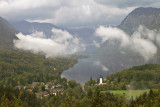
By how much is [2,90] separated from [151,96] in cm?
2454

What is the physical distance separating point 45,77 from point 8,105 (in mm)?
61428

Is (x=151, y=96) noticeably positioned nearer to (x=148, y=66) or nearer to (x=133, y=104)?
(x=133, y=104)

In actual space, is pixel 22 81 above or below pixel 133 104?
above

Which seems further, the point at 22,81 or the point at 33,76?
the point at 33,76

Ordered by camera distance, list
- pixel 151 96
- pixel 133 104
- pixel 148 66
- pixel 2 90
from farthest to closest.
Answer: pixel 148 66, pixel 2 90, pixel 151 96, pixel 133 104

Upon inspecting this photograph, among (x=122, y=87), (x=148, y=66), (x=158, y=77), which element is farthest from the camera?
(x=148, y=66)

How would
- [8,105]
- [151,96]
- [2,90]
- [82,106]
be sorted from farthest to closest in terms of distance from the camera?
[2,90] → [82,106] → [151,96] → [8,105]

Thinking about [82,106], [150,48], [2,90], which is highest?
[150,48]

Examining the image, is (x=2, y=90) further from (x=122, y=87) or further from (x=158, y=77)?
(x=158, y=77)

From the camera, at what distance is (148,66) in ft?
266

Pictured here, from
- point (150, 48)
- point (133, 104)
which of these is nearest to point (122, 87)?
point (133, 104)

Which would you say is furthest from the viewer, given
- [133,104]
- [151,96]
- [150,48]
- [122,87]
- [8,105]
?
[150,48]

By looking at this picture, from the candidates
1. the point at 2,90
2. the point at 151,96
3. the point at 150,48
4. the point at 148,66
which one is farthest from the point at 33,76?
the point at 150,48

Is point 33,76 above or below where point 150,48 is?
below
